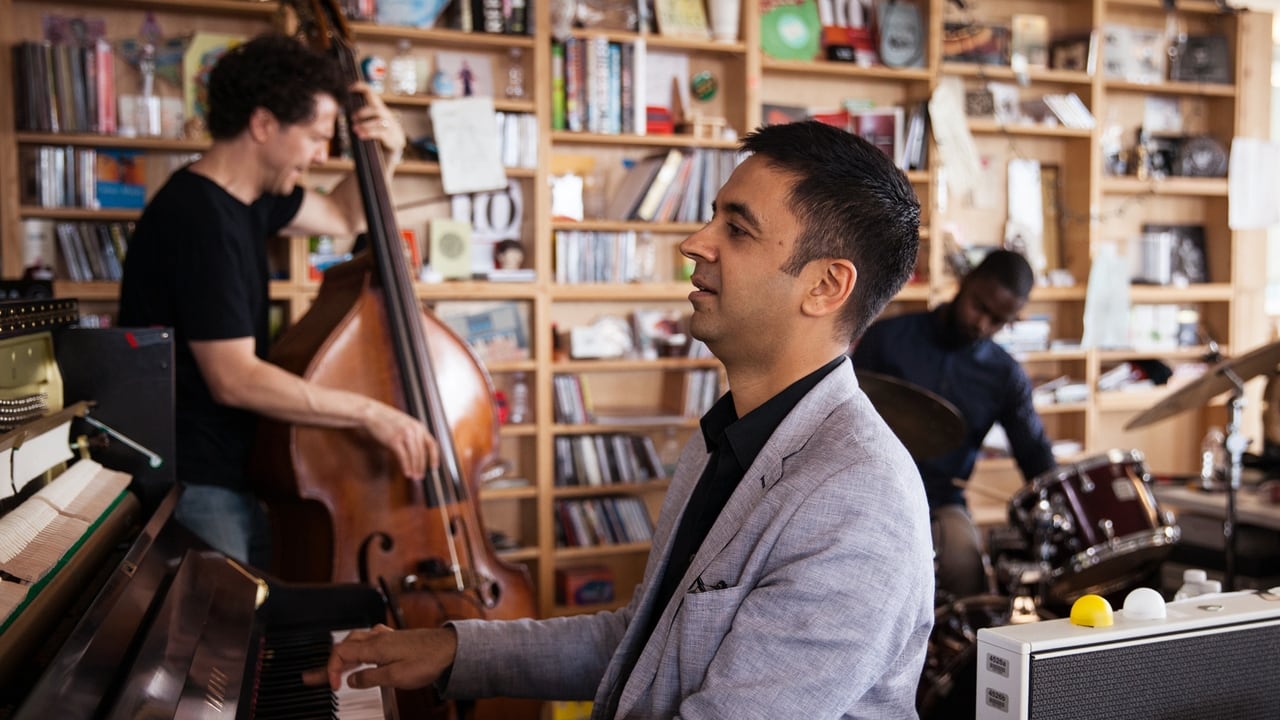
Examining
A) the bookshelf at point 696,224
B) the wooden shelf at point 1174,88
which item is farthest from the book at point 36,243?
the wooden shelf at point 1174,88

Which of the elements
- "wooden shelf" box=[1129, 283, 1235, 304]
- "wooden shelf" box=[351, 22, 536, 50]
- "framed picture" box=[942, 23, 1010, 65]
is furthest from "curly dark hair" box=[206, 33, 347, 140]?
"wooden shelf" box=[1129, 283, 1235, 304]

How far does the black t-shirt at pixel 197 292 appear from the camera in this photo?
207 cm

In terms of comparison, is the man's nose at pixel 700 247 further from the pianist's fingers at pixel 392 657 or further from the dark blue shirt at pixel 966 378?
the dark blue shirt at pixel 966 378

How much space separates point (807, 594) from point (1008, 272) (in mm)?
2416

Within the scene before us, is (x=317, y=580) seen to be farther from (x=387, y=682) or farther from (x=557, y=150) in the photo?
(x=557, y=150)

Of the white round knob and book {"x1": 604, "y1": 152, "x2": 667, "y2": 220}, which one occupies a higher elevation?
book {"x1": 604, "y1": 152, "x2": 667, "y2": 220}

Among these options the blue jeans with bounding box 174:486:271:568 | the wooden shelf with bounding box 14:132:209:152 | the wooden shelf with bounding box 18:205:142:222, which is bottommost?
the blue jeans with bounding box 174:486:271:568

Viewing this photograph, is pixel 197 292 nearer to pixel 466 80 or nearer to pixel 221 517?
pixel 221 517

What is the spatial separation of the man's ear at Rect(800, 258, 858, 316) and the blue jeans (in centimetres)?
144

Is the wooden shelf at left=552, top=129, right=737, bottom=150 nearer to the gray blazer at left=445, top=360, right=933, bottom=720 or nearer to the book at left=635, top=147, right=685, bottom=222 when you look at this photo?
the book at left=635, top=147, right=685, bottom=222

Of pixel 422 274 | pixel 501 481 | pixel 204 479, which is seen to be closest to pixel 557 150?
pixel 422 274

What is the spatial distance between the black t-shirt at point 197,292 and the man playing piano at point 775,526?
0.97m

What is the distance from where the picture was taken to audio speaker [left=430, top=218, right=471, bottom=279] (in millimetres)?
3758

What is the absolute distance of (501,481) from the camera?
12.6 feet
